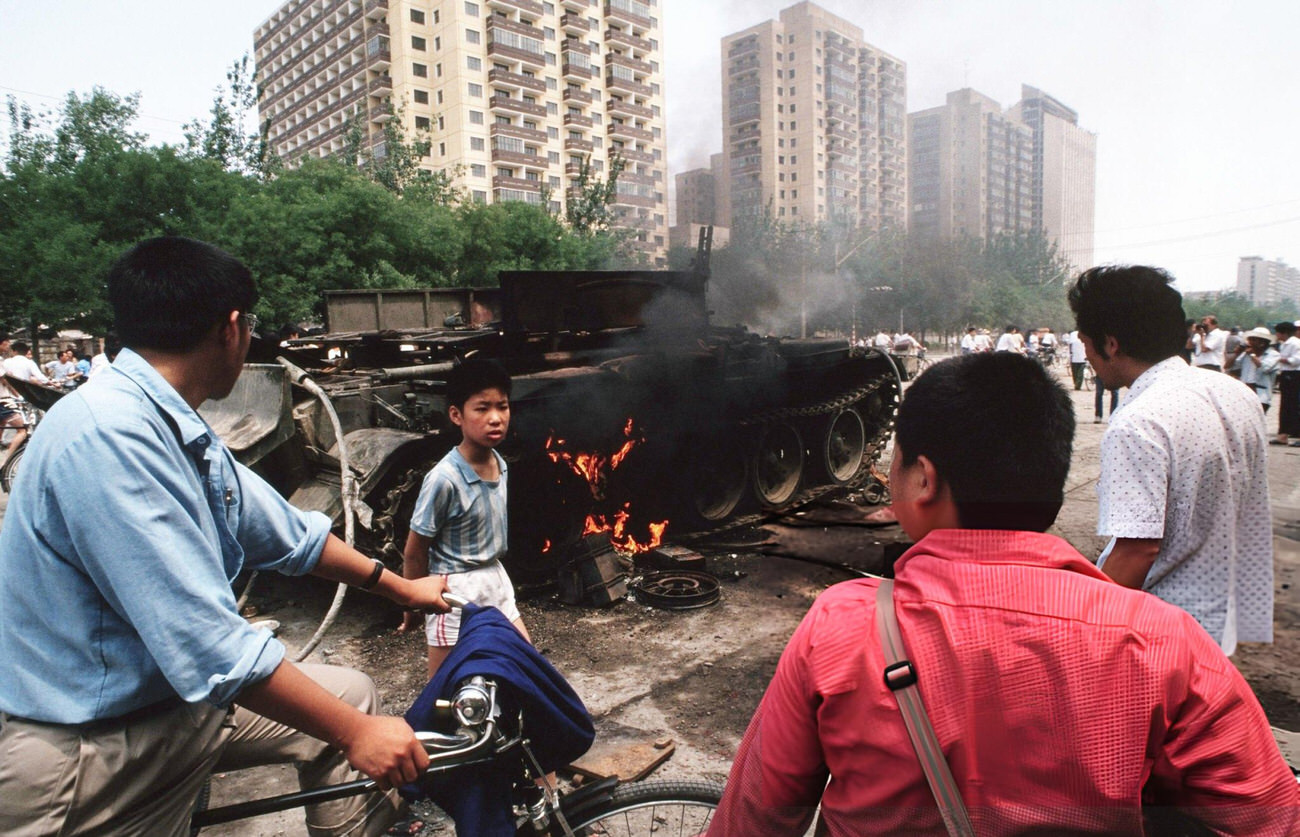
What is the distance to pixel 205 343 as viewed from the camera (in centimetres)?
173

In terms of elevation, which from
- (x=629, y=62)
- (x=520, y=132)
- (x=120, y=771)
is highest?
(x=629, y=62)

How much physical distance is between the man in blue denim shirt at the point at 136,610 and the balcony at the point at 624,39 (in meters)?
71.4

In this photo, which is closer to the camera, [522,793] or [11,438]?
[522,793]

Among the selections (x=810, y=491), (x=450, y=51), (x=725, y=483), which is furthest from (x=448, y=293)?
(x=450, y=51)

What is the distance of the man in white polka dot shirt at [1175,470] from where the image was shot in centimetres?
218

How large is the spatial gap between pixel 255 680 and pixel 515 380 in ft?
16.2

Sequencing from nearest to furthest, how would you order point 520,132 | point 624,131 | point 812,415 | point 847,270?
point 812,415
point 847,270
point 520,132
point 624,131

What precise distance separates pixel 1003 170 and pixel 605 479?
7.73 meters

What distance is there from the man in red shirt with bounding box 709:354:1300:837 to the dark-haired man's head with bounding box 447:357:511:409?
100 inches

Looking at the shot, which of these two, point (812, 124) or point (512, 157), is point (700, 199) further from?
point (512, 157)

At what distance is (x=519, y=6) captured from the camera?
59.5m

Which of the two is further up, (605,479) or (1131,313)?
(1131,313)

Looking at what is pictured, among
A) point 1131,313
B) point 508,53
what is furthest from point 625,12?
point 1131,313

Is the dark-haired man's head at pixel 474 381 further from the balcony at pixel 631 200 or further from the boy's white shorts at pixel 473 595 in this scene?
the balcony at pixel 631 200
